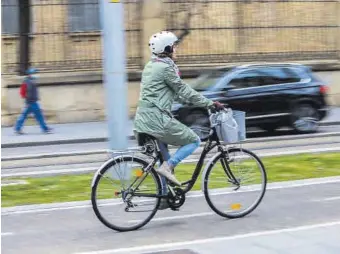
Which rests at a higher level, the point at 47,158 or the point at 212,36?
the point at 212,36

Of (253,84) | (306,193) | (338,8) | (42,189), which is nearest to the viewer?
(306,193)

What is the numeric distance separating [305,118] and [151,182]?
10.7 metres

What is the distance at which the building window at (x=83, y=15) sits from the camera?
23.2 meters

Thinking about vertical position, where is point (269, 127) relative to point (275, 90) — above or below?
below

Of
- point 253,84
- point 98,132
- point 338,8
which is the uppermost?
point 338,8

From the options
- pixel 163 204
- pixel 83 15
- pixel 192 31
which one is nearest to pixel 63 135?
pixel 83 15

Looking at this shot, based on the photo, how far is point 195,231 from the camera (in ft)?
22.2

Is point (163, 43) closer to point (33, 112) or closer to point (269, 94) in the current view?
point (269, 94)

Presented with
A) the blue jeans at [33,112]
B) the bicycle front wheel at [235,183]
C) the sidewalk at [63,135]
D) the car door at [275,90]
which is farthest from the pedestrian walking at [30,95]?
the bicycle front wheel at [235,183]

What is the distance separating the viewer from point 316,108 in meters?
17.3

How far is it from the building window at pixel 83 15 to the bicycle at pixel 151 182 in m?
16.4

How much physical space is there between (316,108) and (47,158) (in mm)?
6547

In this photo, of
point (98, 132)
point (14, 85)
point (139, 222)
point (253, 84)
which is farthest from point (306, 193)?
point (14, 85)

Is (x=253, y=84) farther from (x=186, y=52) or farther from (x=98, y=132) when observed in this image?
(x=186, y=52)
